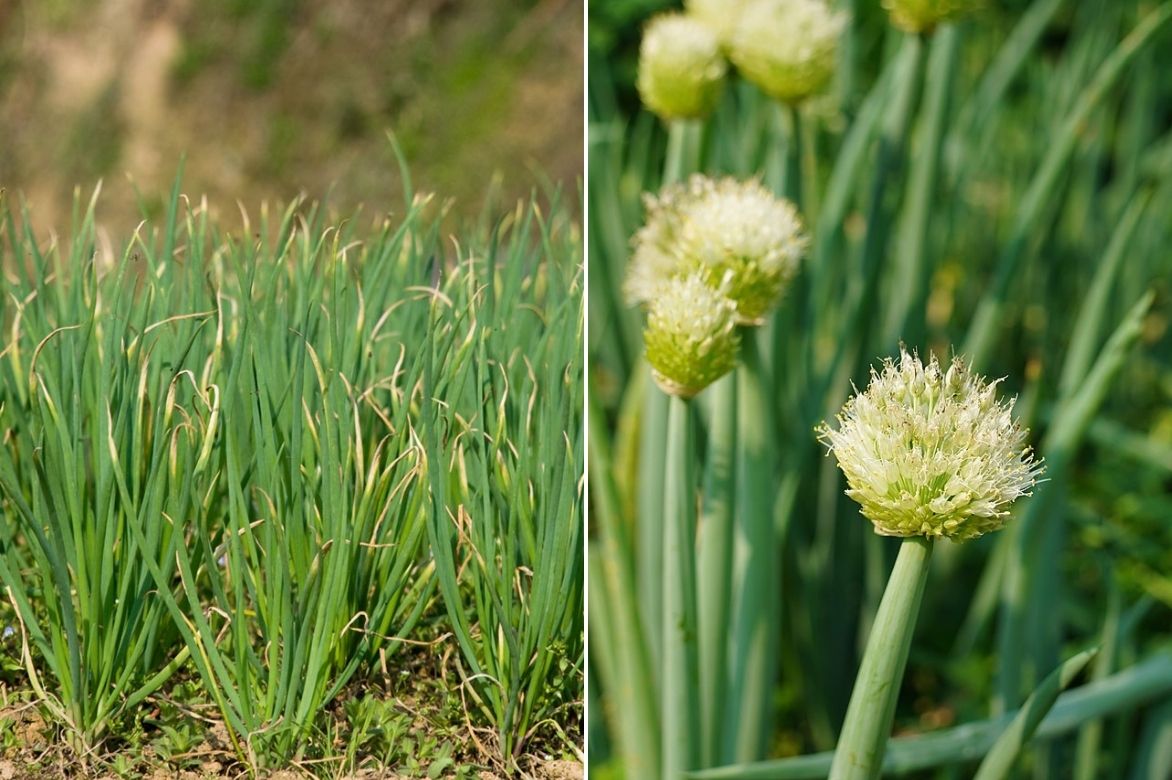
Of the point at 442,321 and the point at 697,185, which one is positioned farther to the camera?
the point at 442,321

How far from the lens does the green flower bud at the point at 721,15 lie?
100 centimetres

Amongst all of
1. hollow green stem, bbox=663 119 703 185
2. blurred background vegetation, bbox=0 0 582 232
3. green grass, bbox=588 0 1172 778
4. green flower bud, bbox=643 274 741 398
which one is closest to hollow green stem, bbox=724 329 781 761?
green grass, bbox=588 0 1172 778

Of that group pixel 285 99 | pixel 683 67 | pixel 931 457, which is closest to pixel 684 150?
pixel 683 67

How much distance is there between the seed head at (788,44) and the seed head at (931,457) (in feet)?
1.49

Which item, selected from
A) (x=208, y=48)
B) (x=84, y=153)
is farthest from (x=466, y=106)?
(x=84, y=153)

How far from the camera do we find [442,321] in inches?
41.4

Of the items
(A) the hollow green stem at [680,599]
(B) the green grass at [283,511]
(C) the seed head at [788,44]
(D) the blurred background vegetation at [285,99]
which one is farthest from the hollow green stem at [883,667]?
(D) the blurred background vegetation at [285,99]

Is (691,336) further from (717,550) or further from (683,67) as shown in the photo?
(683,67)

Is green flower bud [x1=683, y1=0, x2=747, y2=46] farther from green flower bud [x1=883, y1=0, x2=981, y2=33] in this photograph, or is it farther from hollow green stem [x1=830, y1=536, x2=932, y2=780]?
hollow green stem [x1=830, y1=536, x2=932, y2=780]

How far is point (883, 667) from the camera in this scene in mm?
586

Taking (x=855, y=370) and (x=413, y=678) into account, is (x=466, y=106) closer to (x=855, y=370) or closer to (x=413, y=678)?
(x=855, y=370)

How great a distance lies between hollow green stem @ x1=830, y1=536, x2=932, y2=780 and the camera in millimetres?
571

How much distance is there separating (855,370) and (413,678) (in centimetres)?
58

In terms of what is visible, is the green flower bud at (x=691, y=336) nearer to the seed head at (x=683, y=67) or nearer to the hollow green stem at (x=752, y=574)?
the hollow green stem at (x=752, y=574)
